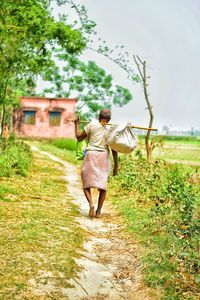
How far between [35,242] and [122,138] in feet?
8.26

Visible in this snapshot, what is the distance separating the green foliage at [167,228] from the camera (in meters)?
4.79

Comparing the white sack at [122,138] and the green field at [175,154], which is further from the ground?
the white sack at [122,138]

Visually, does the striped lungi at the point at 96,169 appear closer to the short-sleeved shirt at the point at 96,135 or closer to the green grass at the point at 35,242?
the short-sleeved shirt at the point at 96,135

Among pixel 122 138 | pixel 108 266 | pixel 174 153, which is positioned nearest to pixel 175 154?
pixel 174 153

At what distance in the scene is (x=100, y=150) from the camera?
8055mm

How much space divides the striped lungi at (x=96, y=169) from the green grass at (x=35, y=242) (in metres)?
0.66

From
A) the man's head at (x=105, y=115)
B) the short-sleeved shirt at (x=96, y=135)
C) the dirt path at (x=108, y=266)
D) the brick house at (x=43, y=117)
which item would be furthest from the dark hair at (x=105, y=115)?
the brick house at (x=43, y=117)

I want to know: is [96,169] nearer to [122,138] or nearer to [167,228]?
[122,138]

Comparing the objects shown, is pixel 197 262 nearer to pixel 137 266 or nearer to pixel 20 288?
pixel 137 266

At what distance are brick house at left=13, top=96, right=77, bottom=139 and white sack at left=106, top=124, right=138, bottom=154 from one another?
3542cm

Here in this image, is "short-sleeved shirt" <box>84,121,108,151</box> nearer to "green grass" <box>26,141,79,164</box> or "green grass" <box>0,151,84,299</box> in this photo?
"green grass" <box>0,151,84,299</box>

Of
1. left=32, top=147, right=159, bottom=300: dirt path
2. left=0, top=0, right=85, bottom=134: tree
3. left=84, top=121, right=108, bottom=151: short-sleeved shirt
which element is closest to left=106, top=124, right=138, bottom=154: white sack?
left=84, top=121, right=108, bottom=151: short-sleeved shirt

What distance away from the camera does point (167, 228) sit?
6.24 meters

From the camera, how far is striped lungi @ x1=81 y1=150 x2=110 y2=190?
803cm
